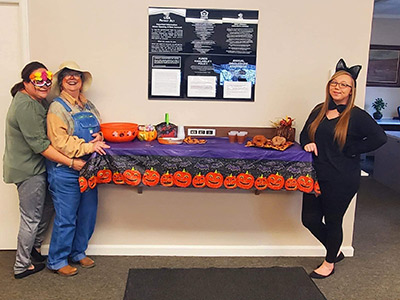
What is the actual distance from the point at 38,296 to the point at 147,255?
2.91ft

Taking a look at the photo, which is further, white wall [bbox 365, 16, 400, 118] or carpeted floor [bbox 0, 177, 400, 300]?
white wall [bbox 365, 16, 400, 118]

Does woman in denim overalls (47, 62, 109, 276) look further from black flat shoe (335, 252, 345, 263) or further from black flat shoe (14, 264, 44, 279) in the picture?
black flat shoe (335, 252, 345, 263)

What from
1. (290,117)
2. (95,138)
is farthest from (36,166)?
(290,117)

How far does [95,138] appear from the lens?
2916 millimetres

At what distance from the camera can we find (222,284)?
9.16 feet

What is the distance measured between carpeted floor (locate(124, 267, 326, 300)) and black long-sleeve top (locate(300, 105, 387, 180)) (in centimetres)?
74

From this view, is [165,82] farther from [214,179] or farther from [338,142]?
[338,142]

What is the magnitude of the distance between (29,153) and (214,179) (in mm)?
1251

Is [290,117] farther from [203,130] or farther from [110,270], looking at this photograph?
[110,270]

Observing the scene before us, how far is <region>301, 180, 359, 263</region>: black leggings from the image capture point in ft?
9.23

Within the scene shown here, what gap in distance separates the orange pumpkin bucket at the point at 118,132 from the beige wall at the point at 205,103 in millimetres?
189

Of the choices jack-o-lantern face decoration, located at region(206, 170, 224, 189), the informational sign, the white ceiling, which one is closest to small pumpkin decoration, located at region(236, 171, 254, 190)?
jack-o-lantern face decoration, located at region(206, 170, 224, 189)

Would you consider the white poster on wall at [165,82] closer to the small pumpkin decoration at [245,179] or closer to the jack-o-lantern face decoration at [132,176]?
the jack-o-lantern face decoration at [132,176]

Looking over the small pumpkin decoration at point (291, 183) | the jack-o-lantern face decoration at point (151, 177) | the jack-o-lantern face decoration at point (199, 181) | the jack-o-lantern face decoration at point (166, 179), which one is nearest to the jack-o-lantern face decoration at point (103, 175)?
the jack-o-lantern face decoration at point (151, 177)
